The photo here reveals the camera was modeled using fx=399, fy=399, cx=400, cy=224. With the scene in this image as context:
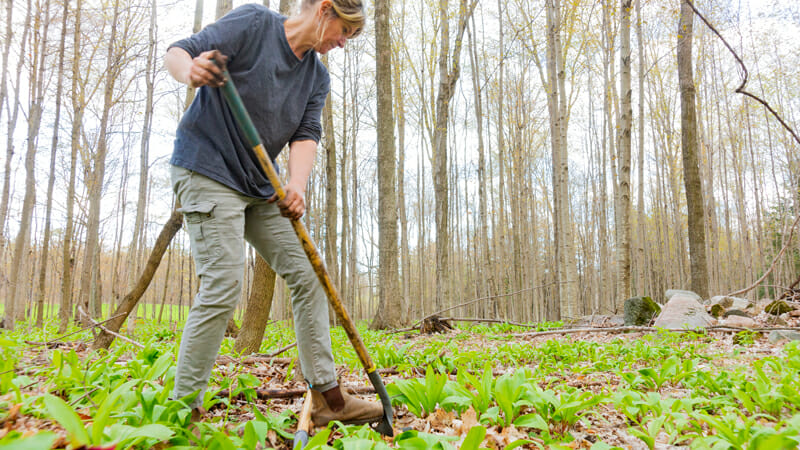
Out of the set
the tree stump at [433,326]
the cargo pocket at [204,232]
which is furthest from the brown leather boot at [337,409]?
the tree stump at [433,326]

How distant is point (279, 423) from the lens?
5.58 ft

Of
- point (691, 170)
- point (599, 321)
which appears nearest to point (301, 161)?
point (599, 321)

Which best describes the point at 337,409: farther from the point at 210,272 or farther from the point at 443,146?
the point at 443,146

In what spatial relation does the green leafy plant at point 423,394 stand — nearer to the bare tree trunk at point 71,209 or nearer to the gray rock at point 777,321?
the gray rock at point 777,321

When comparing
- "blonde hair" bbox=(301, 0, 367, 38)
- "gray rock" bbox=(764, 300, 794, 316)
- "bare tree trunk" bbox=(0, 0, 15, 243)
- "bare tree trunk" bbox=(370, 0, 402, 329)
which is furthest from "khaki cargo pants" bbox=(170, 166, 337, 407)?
"bare tree trunk" bbox=(0, 0, 15, 243)

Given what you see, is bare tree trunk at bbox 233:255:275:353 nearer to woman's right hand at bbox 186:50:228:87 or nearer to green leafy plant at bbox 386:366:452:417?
green leafy plant at bbox 386:366:452:417

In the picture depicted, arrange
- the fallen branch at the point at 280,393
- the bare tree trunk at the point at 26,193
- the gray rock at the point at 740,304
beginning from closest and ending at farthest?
the fallen branch at the point at 280,393 → the gray rock at the point at 740,304 → the bare tree trunk at the point at 26,193

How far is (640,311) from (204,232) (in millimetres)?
6703

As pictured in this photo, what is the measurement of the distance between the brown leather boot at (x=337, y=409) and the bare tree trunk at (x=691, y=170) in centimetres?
789

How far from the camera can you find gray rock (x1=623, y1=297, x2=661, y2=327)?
626cm

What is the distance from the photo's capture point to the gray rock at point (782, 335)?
13.5 ft

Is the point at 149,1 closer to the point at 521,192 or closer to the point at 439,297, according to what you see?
the point at 439,297

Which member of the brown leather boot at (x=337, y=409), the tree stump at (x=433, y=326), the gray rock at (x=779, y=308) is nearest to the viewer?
the brown leather boot at (x=337, y=409)

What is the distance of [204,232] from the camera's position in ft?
5.16
